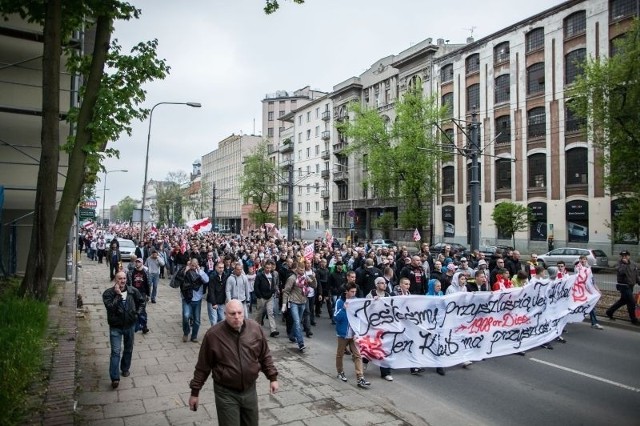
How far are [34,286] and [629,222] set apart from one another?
2382cm

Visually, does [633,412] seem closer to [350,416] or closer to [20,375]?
[350,416]

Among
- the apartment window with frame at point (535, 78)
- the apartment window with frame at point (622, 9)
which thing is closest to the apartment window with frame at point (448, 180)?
the apartment window with frame at point (535, 78)

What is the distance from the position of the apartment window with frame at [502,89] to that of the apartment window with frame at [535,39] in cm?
258

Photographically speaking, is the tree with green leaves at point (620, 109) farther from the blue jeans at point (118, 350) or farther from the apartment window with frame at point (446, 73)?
the blue jeans at point (118, 350)

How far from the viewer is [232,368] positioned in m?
4.12

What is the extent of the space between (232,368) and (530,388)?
5095mm

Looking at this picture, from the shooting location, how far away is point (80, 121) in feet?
28.3

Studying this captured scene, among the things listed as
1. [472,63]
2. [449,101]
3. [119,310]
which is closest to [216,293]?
[119,310]

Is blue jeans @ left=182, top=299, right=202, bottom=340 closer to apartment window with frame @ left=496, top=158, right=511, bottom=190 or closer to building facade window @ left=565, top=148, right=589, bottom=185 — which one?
building facade window @ left=565, top=148, right=589, bottom=185

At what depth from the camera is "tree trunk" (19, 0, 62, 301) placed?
26.5 feet

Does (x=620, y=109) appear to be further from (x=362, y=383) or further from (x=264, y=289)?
(x=362, y=383)

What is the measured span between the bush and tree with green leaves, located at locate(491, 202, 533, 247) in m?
30.1

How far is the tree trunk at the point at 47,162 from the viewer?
8.07 m

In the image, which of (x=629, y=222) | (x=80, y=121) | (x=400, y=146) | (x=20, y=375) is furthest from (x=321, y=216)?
(x=20, y=375)
